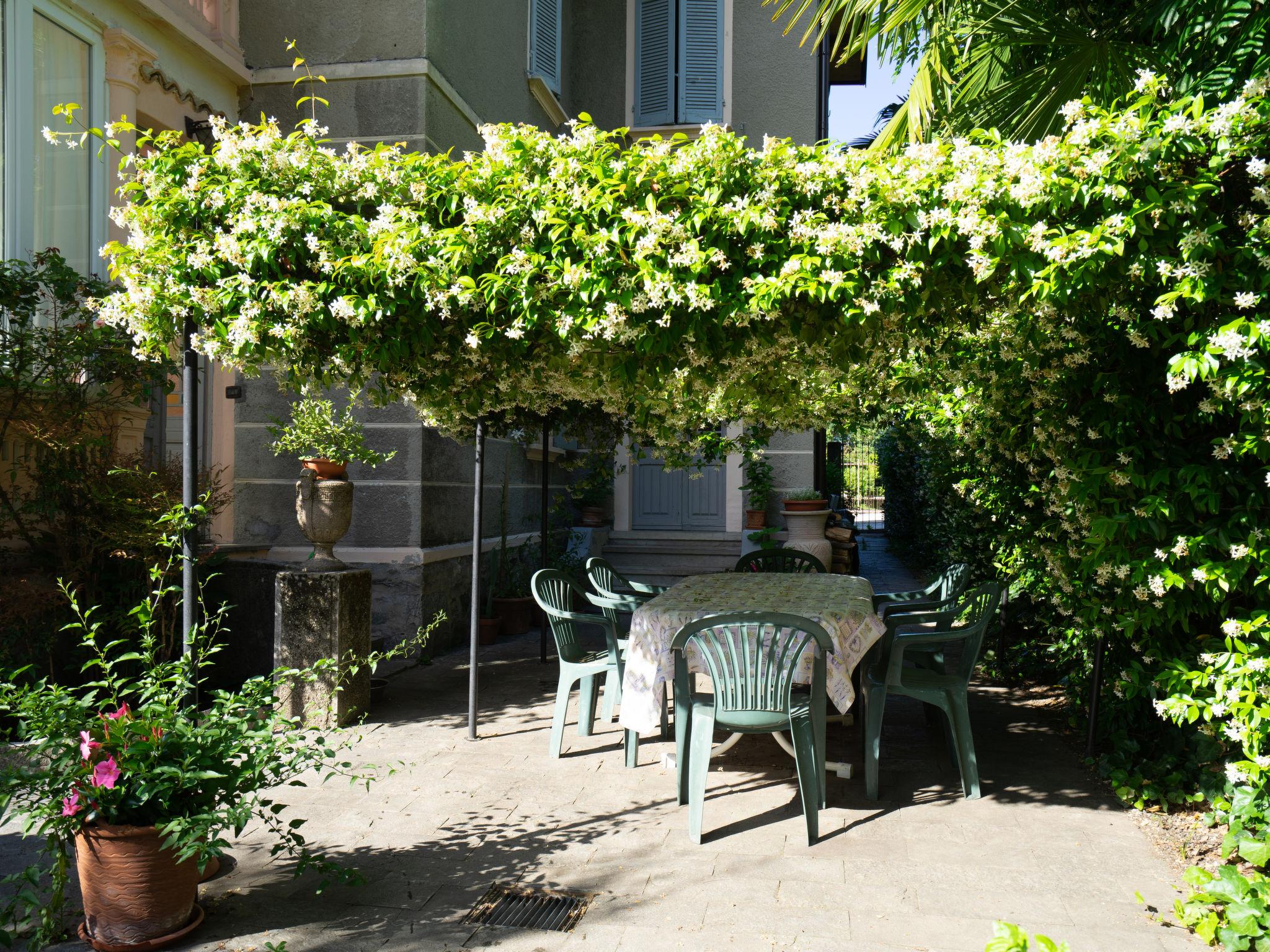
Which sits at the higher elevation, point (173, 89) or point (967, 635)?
point (173, 89)

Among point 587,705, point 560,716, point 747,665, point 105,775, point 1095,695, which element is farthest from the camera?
point 587,705

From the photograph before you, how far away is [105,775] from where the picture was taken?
2.91 m

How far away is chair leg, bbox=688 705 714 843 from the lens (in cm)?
394

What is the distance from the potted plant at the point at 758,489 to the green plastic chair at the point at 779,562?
334 cm

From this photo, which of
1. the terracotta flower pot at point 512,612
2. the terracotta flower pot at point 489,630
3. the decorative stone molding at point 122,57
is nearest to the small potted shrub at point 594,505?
the terracotta flower pot at point 512,612

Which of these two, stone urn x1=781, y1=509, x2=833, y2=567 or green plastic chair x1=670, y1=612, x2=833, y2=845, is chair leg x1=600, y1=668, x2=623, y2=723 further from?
stone urn x1=781, y1=509, x2=833, y2=567

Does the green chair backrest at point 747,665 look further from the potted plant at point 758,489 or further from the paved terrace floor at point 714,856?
the potted plant at point 758,489

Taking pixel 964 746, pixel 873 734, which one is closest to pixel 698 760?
pixel 873 734

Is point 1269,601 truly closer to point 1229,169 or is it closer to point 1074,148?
point 1229,169

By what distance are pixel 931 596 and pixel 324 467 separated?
4.26m

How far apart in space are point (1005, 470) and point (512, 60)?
7.36m

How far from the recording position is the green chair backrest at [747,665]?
3.99m

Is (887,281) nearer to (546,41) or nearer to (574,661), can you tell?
(574,661)

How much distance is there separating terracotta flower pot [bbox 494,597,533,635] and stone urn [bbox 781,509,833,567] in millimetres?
3436
